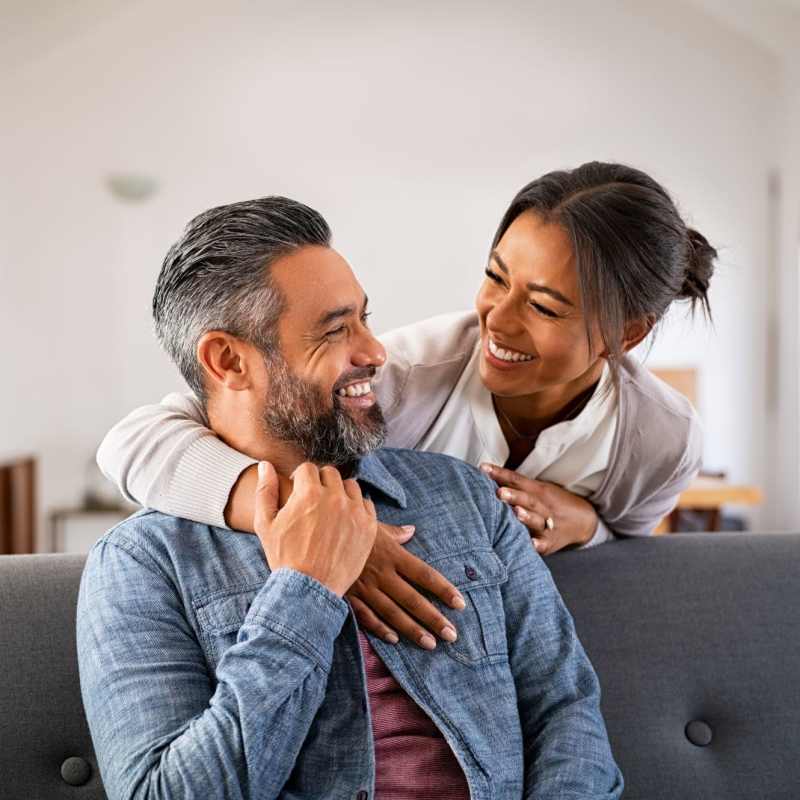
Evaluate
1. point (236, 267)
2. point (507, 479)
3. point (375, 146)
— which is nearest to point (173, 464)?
point (236, 267)

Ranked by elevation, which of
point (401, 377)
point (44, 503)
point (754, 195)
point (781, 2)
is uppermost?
point (781, 2)

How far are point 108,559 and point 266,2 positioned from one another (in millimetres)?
4873

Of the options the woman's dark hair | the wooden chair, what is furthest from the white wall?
the woman's dark hair

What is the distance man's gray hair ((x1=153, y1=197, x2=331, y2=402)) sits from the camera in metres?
1.43

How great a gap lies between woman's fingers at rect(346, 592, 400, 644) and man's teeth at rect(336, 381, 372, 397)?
0.27 metres

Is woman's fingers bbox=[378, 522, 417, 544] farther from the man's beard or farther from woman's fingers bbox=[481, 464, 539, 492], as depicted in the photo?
woman's fingers bbox=[481, 464, 539, 492]

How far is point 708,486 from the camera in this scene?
4.04 meters

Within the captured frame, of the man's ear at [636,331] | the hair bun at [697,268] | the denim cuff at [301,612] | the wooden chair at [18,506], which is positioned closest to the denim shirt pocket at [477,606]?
the denim cuff at [301,612]

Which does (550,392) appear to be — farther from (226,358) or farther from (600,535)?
(226,358)

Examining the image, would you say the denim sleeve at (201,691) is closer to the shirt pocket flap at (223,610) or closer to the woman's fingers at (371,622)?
the shirt pocket flap at (223,610)

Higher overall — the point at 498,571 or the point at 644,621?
the point at 498,571

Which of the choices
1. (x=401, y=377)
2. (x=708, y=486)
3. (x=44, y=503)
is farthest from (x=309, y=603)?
(x=44, y=503)

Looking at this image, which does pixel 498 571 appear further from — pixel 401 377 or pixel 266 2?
pixel 266 2

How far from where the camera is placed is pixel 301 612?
119 cm
